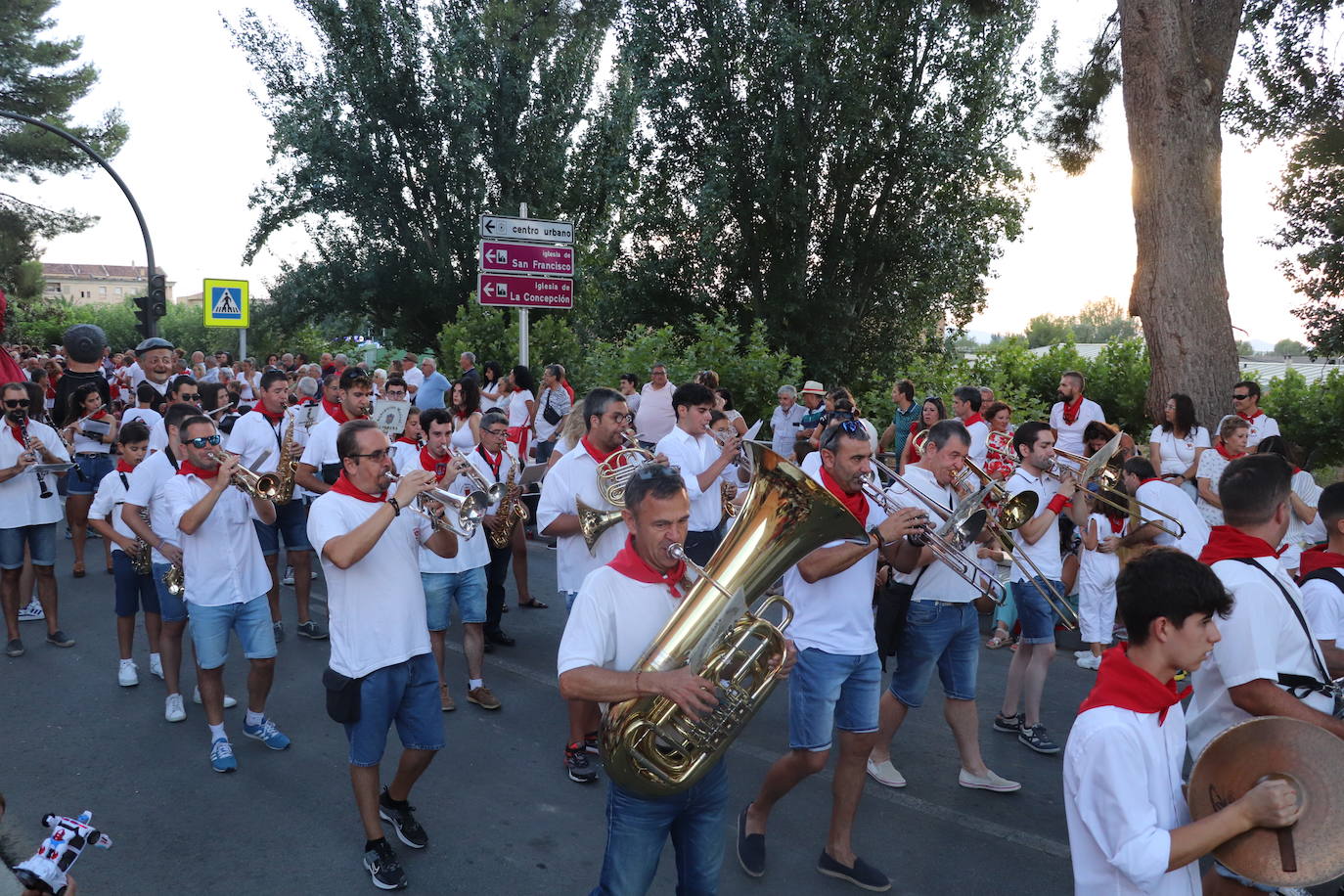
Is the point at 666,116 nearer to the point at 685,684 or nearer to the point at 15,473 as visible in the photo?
the point at 15,473

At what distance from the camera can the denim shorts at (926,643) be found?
4.66 m

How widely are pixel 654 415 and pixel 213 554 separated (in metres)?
7.24

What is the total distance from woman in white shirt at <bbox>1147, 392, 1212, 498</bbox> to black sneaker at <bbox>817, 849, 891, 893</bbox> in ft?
18.5

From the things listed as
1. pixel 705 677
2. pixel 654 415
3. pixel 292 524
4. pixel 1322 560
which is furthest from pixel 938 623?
pixel 654 415

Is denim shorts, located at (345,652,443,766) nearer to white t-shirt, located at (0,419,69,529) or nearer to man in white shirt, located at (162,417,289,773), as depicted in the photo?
man in white shirt, located at (162,417,289,773)

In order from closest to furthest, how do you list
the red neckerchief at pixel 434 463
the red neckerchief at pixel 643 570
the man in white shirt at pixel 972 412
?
the red neckerchief at pixel 643 570 → the red neckerchief at pixel 434 463 → the man in white shirt at pixel 972 412

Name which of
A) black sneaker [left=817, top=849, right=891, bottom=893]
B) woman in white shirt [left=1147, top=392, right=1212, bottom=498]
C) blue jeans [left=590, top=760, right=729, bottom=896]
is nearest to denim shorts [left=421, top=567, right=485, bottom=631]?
black sneaker [left=817, top=849, right=891, bottom=893]

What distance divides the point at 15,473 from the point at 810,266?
1673cm

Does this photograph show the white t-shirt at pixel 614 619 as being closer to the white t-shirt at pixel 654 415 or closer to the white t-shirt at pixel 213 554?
the white t-shirt at pixel 213 554

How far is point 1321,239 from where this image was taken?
13.5m

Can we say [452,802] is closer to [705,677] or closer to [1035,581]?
[705,677]

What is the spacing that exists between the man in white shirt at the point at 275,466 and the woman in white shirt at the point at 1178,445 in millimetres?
7048

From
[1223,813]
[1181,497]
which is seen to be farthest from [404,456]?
[1223,813]

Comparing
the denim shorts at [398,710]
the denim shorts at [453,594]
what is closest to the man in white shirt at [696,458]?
the denim shorts at [453,594]
